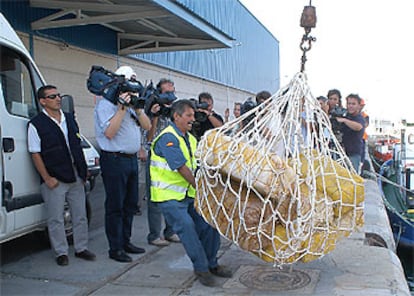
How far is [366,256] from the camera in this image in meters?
5.41

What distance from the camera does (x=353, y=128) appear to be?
26.0 ft

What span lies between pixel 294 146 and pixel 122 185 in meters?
1.98

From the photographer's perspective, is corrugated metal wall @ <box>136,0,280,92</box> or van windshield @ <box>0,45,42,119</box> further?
corrugated metal wall @ <box>136,0,280,92</box>

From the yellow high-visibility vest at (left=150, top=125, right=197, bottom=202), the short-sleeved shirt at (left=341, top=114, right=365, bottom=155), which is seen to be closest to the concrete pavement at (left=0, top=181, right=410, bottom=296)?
the yellow high-visibility vest at (left=150, top=125, right=197, bottom=202)

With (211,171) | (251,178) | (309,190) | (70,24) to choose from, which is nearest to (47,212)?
(211,171)

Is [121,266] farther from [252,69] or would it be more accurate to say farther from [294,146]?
[252,69]

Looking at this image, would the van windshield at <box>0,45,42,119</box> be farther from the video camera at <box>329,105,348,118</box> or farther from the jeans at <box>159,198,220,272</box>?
the video camera at <box>329,105,348,118</box>

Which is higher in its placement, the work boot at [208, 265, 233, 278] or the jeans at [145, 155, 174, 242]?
the jeans at [145, 155, 174, 242]

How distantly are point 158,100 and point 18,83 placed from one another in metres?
1.36

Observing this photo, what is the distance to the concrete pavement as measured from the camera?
447 cm

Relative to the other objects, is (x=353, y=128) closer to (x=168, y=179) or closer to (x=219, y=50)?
(x=168, y=179)

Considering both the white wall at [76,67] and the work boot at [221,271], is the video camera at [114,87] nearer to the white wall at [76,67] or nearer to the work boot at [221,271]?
the work boot at [221,271]

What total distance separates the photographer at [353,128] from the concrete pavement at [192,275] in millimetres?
2510

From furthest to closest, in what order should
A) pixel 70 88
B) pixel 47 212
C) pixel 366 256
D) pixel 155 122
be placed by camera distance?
1. pixel 70 88
2. pixel 155 122
3. pixel 366 256
4. pixel 47 212
